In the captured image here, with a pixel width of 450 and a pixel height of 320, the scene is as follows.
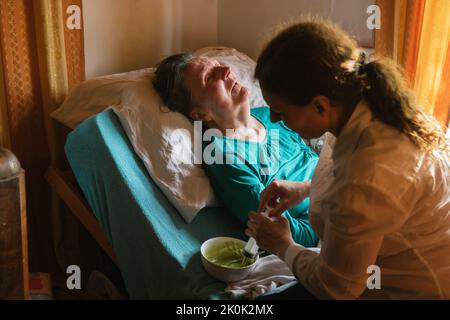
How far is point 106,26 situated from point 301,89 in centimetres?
132

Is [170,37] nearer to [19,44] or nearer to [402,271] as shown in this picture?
[19,44]

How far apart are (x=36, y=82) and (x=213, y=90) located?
0.66 metres

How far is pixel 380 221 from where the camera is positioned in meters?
0.80

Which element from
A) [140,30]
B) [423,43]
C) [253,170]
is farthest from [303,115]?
[140,30]

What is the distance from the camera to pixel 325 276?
0.88 meters

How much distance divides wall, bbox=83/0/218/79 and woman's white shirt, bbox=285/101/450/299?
132 cm

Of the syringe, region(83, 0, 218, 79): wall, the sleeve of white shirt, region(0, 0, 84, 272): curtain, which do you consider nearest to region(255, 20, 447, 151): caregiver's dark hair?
the sleeve of white shirt

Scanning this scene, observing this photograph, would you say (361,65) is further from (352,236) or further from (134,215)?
(134,215)

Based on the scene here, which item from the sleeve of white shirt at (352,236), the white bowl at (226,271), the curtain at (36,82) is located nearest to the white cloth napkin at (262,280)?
the white bowl at (226,271)

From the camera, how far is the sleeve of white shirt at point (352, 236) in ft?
2.60

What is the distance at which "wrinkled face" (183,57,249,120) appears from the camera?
159cm

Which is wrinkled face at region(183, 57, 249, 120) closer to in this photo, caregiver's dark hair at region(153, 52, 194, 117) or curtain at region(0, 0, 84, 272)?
caregiver's dark hair at region(153, 52, 194, 117)

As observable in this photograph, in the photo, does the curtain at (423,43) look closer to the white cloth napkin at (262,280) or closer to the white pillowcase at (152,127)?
the white pillowcase at (152,127)

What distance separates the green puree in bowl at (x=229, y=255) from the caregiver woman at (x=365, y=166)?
0.85 ft
